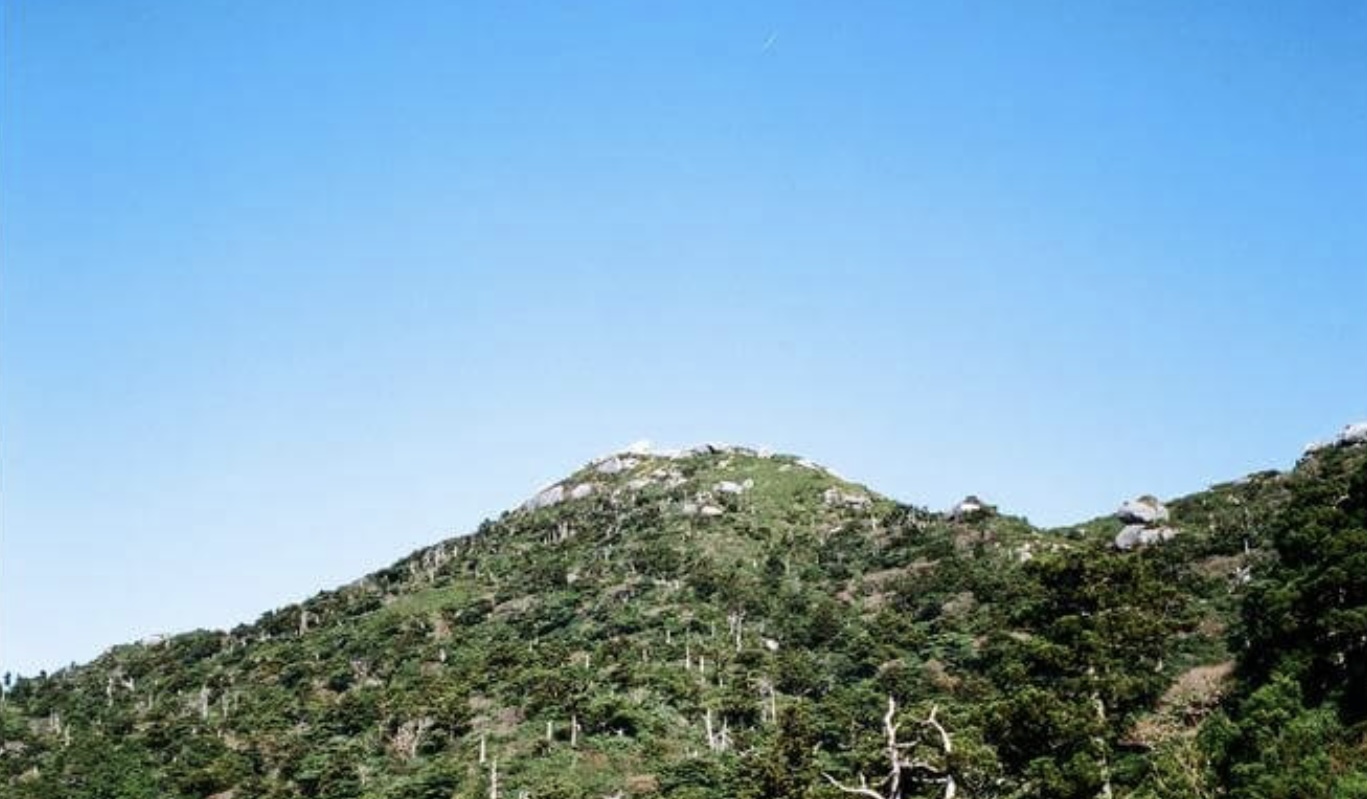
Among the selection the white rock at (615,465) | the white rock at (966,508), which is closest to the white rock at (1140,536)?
the white rock at (966,508)

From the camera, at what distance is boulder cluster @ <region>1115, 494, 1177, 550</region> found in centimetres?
10538

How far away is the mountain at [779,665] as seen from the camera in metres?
39.7

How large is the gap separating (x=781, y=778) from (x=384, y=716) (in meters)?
51.2

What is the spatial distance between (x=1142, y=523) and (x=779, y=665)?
169ft

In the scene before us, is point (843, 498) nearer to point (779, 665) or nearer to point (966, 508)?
point (966, 508)

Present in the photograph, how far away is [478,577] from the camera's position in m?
135

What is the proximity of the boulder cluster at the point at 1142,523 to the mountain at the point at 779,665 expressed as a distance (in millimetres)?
555

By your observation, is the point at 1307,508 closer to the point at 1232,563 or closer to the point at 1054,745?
the point at 1054,745

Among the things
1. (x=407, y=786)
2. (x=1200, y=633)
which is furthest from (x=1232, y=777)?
(x=407, y=786)

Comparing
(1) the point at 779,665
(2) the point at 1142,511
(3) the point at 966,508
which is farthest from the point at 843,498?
(1) the point at 779,665

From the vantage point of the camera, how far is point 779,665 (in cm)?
8956

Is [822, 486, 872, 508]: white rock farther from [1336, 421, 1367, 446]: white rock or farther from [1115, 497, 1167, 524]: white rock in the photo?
[1336, 421, 1367, 446]: white rock

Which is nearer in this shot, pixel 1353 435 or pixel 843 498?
pixel 1353 435

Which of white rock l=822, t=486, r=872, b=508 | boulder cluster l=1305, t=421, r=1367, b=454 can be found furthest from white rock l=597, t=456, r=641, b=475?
boulder cluster l=1305, t=421, r=1367, b=454
